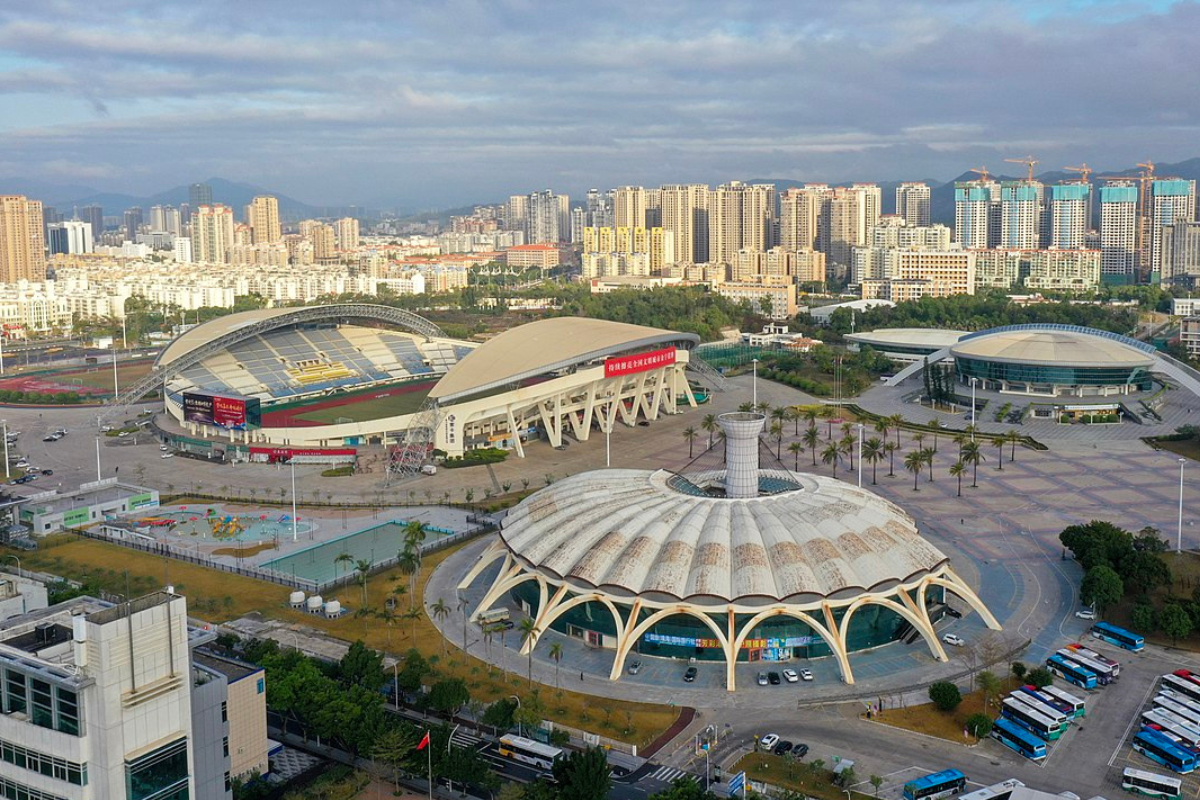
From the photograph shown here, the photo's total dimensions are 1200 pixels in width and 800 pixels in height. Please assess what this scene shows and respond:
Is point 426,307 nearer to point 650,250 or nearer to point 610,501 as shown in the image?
point 650,250

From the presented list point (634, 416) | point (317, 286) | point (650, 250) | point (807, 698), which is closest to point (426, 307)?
point (317, 286)

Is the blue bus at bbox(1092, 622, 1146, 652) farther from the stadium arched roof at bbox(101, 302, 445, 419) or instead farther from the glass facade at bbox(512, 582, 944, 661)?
the stadium arched roof at bbox(101, 302, 445, 419)

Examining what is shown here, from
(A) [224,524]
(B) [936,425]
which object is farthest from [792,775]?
(B) [936,425]

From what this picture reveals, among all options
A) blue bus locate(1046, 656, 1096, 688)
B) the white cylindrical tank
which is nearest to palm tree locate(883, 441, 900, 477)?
the white cylindrical tank

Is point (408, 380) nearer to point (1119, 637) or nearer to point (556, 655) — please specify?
point (556, 655)

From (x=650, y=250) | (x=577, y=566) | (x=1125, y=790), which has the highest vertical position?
(x=650, y=250)
